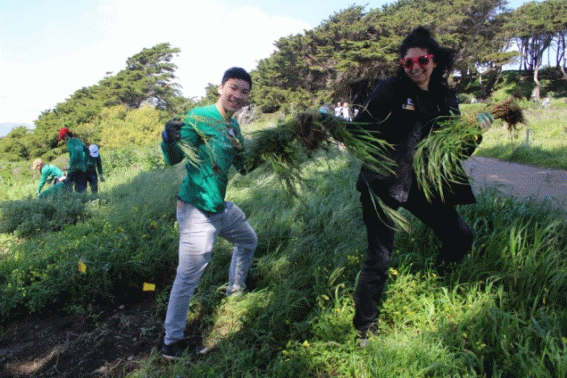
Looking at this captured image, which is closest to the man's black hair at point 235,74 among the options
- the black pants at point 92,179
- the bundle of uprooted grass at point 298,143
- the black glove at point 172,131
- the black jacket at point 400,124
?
the bundle of uprooted grass at point 298,143

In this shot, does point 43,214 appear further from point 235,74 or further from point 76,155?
point 235,74

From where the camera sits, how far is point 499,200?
3865mm

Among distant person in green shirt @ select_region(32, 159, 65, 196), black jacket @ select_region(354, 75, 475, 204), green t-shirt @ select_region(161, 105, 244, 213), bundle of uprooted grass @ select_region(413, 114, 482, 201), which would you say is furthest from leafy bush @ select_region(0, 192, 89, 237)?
bundle of uprooted grass @ select_region(413, 114, 482, 201)

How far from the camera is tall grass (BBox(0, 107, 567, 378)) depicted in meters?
2.35

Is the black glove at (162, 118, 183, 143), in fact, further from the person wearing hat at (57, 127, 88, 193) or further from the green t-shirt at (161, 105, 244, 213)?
the person wearing hat at (57, 127, 88, 193)

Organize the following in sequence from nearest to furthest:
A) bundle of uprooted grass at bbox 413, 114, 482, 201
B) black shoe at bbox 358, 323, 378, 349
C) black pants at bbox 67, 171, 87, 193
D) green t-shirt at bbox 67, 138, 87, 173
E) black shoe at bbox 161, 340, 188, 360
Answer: bundle of uprooted grass at bbox 413, 114, 482, 201 → black shoe at bbox 358, 323, 378, 349 → black shoe at bbox 161, 340, 188, 360 → green t-shirt at bbox 67, 138, 87, 173 → black pants at bbox 67, 171, 87, 193

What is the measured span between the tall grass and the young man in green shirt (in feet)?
1.47

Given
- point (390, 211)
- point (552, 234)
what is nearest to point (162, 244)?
point (390, 211)

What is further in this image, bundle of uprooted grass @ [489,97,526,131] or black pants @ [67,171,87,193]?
black pants @ [67,171,87,193]

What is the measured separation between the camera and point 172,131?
2508 mm

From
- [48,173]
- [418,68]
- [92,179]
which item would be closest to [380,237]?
[418,68]

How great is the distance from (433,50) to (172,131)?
166cm

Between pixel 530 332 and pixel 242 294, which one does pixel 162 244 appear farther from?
pixel 530 332

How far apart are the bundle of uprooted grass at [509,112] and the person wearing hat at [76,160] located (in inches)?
301
